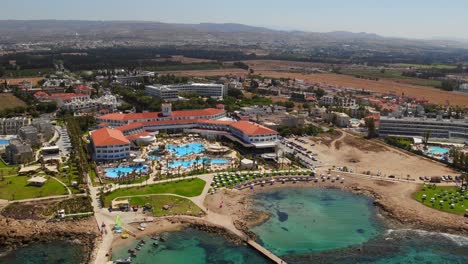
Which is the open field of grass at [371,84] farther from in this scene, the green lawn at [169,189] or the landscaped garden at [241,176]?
the green lawn at [169,189]

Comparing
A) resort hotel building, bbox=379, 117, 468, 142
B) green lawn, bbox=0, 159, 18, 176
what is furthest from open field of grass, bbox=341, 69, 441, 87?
green lawn, bbox=0, 159, 18, 176

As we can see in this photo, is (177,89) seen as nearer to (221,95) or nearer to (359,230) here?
(221,95)

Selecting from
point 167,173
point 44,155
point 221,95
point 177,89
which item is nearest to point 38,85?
point 177,89

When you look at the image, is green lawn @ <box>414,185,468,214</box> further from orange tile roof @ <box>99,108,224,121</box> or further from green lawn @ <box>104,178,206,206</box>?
orange tile roof @ <box>99,108,224,121</box>

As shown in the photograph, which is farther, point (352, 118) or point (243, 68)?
point (243, 68)

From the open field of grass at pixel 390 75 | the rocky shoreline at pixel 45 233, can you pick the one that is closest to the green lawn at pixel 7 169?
the rocky shoreline at pixel 45 233

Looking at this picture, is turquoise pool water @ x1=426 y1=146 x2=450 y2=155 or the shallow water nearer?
the shallow water
